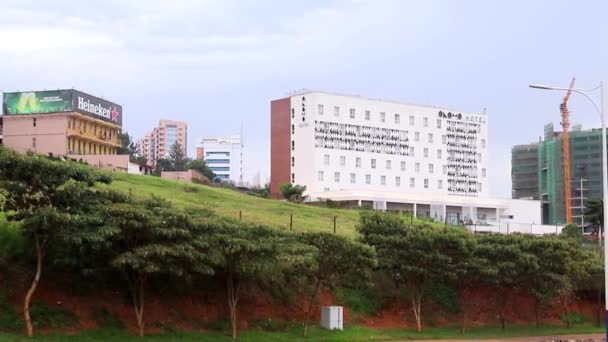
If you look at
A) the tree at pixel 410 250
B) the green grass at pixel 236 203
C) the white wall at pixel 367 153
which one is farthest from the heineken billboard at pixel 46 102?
the tree at pixel 410 250

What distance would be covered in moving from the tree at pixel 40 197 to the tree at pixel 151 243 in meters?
1.24

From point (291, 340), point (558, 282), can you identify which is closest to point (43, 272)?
point (291, 340)

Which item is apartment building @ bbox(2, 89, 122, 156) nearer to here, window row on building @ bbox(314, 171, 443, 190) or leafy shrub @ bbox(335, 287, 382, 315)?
window row on building @ bbox(314, 171, 443, 190)

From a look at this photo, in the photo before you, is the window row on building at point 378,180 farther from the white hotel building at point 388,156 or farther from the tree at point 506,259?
the tree at point 506,259

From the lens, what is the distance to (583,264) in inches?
1649

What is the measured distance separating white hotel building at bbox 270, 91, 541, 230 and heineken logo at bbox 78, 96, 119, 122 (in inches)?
792

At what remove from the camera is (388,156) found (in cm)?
10706

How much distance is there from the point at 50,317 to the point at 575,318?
30199 mm

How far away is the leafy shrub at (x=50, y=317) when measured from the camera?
2542 cm

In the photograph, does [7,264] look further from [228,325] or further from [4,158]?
[228,325]

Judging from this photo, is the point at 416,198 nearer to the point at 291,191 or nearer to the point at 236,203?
the point at 291,191

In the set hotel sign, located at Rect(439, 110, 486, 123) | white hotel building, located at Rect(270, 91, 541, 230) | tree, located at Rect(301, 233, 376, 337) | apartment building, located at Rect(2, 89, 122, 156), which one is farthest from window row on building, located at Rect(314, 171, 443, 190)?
tree, located at Rect(301, 233, 376, 337)

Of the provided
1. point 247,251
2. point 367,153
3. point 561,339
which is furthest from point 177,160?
point 247,251

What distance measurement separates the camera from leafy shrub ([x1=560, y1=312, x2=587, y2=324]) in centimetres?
4388
